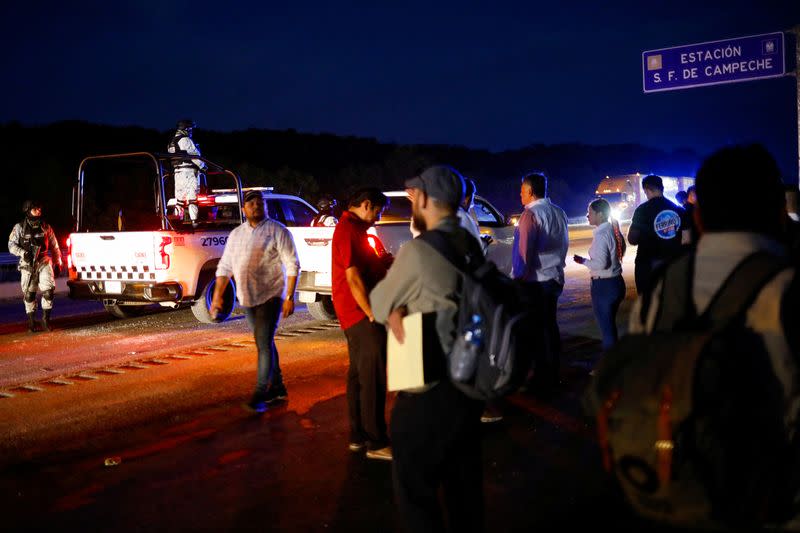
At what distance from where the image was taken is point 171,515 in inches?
176

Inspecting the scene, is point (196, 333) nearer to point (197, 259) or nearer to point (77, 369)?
point (197, 259)

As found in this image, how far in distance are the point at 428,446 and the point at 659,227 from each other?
5.05 meters

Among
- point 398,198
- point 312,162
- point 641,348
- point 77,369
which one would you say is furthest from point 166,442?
point 312,162

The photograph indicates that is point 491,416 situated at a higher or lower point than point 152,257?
lower

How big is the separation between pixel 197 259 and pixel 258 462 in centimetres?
636

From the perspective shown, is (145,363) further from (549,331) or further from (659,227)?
(659,227)

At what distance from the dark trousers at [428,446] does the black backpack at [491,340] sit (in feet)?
0.46

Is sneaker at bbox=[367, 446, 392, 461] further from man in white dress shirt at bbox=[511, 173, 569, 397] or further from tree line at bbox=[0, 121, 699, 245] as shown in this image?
tree line at bbox=[0, 121, 699, 245]

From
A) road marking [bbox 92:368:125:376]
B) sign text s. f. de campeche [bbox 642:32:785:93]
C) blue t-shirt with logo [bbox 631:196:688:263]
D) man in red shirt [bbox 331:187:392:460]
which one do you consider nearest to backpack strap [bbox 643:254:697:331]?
man in red shirt [bbox 331:187:392:460]

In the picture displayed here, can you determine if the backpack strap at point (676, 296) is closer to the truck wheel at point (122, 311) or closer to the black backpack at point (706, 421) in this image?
the black backpack at point (706, 421)

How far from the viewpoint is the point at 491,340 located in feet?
9.55

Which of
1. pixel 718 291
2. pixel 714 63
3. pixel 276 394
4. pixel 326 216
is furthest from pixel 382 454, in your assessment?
pixel 714 63

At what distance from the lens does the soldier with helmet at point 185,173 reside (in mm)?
12039

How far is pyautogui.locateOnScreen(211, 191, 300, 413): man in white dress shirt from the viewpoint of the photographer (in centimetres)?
624
